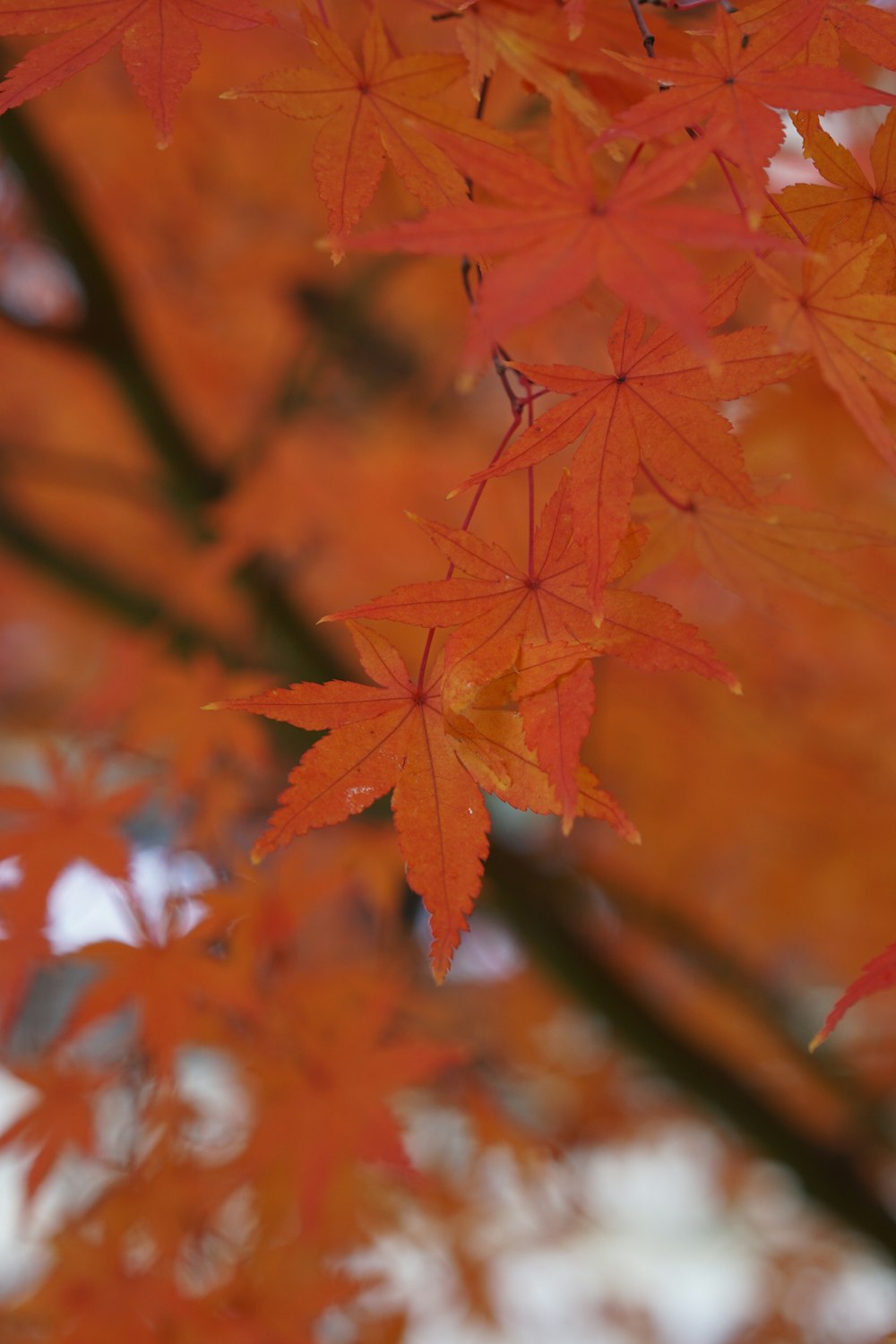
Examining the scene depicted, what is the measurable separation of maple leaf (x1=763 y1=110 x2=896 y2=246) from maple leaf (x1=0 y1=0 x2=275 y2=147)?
0.33 meters

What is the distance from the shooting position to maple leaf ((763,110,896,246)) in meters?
0.59

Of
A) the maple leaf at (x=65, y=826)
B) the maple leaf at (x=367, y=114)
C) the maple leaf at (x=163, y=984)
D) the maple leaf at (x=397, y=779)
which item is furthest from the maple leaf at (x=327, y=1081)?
the maple leaf at (x=367, y=114)

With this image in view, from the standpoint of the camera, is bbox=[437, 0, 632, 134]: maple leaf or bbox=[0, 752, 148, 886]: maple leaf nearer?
bbox=[437, 0, 632, 134]: maple leaf

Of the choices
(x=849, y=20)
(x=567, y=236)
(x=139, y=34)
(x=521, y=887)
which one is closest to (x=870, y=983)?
(x=567, y=236)

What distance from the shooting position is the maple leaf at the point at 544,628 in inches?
21.0

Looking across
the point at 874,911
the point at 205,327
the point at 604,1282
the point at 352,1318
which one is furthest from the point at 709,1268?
the point at 205,327

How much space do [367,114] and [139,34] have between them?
14 centimetres

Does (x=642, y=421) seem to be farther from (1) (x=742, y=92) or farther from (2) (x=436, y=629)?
(2) (x=436, y=629)

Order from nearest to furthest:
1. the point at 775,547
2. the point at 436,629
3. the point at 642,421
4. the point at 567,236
Result: the point at 567,236 → the point at 642,421 → the point at 775,547 → the point at 436,629

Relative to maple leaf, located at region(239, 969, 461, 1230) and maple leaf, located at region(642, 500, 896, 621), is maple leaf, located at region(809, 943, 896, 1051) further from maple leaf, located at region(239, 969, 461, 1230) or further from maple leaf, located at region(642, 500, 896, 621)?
maple leaf, located at region(239, 969, 461, 1230)

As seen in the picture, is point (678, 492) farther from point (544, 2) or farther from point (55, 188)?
point (55, 188)

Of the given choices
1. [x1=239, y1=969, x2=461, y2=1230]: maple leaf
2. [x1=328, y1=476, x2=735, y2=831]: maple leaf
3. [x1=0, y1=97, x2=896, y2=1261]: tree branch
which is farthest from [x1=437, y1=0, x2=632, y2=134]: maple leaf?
[x1=0, y1=97, x2=896, y2=1261]: tree branch

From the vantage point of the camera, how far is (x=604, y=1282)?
130 inches

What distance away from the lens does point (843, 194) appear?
1.97ft
